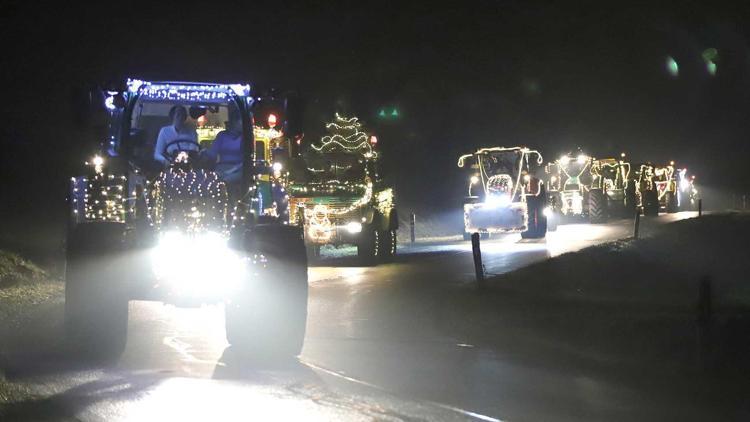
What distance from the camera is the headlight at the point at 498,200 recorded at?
3288 centimetres

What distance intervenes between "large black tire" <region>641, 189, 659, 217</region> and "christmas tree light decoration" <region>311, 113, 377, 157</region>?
27729 mm

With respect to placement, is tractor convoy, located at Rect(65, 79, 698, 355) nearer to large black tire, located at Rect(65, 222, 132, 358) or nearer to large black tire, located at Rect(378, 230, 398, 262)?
large black tire, located at Rect(65, 222, 132, 358)

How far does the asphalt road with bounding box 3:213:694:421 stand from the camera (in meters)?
9.08

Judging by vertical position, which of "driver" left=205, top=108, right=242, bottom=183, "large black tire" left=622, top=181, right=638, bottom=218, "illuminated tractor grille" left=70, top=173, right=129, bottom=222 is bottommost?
"illuminated tractor grille" left=70, top=173, right=129, bottom=222

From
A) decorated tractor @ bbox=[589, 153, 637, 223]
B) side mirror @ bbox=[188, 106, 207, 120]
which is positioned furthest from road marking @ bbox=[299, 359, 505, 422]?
decorated tractor @ bbox=[589, 153, 637, 223]

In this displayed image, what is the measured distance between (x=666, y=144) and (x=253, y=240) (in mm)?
Answer: 88858

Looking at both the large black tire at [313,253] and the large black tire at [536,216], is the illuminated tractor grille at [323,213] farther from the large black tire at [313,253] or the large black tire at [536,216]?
the large black tire at [536,216]

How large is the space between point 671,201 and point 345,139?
34.7 m

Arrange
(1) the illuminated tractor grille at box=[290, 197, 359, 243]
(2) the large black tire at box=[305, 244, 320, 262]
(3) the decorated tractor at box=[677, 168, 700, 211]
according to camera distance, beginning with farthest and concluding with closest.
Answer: (3) the decorated tractor at box=[677, 168, 700, 211], (2) the large black tire at box=[305, 244, 320, 262], (1) the illuminated tractor grille at box=[290, 197, 359, 243]

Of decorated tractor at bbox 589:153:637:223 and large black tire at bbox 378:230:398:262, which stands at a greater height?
decorated tractor at bbox 589:153:637:223

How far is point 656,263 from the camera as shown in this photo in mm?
24766

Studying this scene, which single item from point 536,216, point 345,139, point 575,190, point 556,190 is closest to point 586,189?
point 575,190

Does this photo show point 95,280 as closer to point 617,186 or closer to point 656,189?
point 617,186

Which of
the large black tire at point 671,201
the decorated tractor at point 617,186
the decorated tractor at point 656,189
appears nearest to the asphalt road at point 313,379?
the decorated tractor at point 617,186
